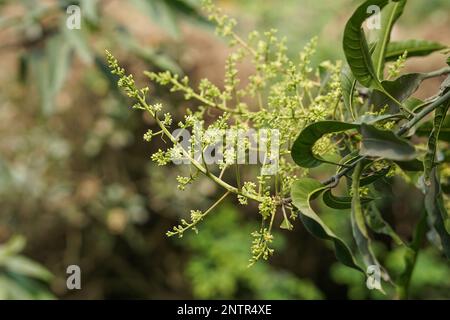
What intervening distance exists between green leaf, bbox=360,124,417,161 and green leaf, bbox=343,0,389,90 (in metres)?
0.12

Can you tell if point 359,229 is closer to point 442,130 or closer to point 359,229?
point 359,229

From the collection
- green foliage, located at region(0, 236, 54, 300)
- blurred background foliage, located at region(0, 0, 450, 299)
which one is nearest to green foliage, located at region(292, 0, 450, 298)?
green foliage, located at region(0, 236, 54, 300)

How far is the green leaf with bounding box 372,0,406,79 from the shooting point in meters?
0.78

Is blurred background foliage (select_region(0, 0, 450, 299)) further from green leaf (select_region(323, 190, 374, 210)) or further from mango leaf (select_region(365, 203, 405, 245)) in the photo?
green leaf (select_region(323, 190, 374, 210))

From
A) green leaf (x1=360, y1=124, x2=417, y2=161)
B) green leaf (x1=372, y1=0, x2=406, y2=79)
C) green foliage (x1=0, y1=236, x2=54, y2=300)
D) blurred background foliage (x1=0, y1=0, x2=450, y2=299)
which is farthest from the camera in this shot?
blurred background foliage (x1=0, y1=0, x2=450, y2=299)

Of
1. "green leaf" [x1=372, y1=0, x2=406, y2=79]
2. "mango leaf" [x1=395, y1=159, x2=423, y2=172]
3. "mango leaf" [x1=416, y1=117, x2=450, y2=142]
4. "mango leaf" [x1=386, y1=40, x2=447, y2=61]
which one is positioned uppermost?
"mango leaf" [x1=386, y1=40, x2=447, y2=61]

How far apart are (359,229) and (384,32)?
0.33m

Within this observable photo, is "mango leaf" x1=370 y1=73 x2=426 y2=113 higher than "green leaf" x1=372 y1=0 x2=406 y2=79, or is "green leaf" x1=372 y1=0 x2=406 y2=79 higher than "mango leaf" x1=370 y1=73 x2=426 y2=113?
"green leaf" x1=372 y1=0 x2=406 y2=79

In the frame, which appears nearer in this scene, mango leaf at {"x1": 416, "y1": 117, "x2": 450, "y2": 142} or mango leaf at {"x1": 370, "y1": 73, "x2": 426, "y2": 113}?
mango leaf at {"x1": 370, "y1": 73, "x2": 426, "y2": 113}

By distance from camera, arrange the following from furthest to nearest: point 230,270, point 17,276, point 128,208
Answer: point 128,208 → point 230,270 → point 17,276

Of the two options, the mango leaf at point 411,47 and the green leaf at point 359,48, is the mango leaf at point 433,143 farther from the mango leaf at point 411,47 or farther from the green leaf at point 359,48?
the mango leaf at point 411,47

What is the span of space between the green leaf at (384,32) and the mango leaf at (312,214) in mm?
210

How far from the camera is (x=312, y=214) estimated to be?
589 millimetres

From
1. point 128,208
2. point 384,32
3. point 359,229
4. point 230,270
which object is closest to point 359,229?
point 359,229
